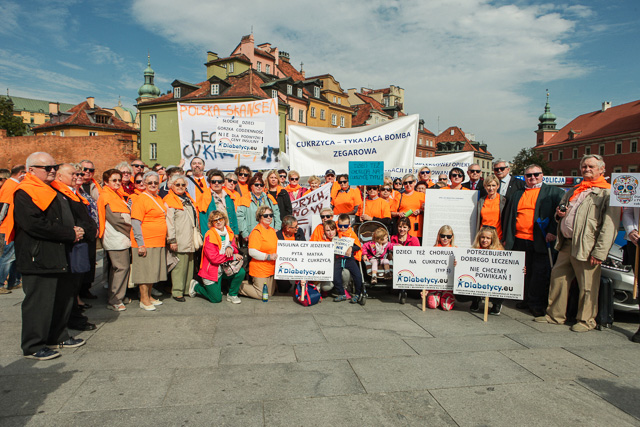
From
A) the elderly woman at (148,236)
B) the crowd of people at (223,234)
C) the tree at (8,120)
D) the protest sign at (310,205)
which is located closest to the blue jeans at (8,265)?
the crowd of people at (223,234)

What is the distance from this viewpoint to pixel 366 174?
310 inches

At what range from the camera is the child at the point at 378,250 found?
23.0 feet

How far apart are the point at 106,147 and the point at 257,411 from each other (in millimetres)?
41074

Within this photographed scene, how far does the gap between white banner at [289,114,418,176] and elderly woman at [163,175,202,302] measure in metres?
4.04

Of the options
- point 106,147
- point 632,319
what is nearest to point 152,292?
point 632,319

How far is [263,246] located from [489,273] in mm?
3380

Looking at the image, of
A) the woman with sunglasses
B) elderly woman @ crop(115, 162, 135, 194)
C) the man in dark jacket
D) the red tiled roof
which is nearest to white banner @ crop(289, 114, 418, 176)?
the woman with sunglasses

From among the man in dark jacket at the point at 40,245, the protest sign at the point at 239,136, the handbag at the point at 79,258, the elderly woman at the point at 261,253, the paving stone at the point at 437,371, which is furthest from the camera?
the protest sign at the point at 239,136

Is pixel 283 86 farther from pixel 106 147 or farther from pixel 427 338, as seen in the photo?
pixel 427 338

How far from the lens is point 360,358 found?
4414mm

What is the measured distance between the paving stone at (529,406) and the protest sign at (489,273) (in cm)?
215

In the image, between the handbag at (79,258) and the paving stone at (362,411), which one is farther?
the handbag at (79,258)

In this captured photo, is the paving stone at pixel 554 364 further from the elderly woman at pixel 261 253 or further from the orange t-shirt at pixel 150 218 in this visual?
the orange t-shirt at pixel 150 218

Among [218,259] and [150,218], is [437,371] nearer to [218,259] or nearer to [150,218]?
[218,259]
